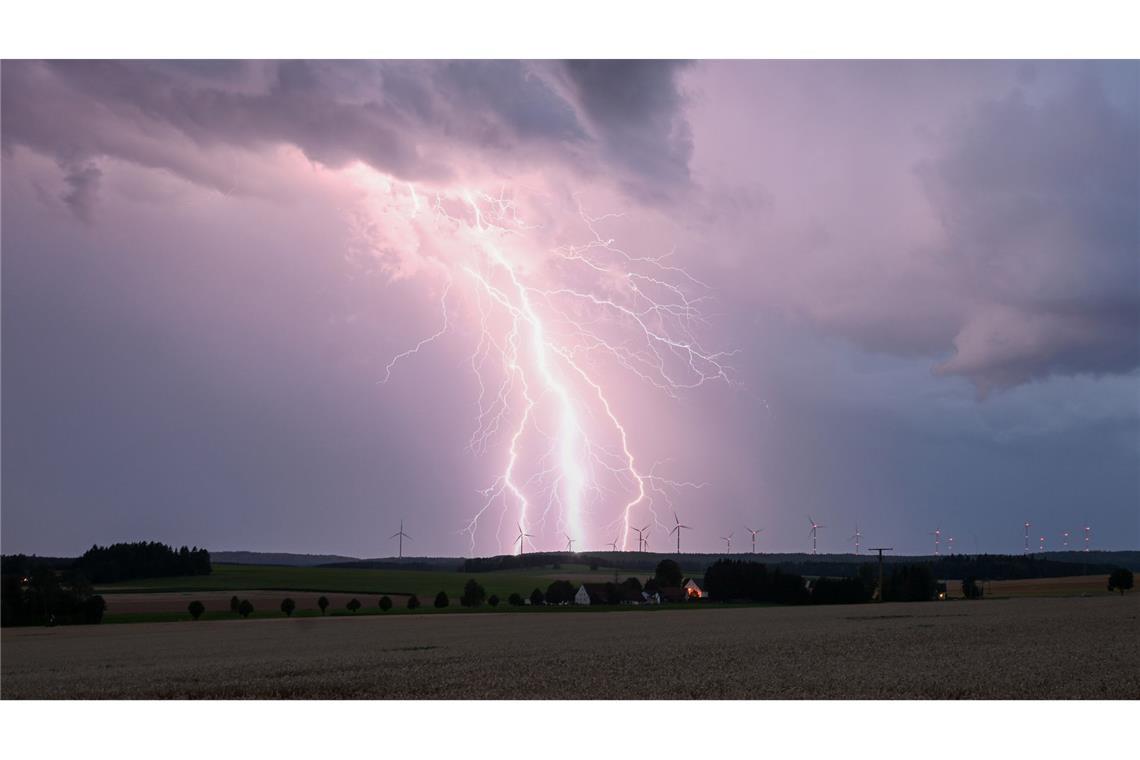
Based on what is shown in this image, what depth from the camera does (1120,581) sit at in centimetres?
10588

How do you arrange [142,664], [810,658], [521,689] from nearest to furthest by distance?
[521,689], [810,658], [142,664]

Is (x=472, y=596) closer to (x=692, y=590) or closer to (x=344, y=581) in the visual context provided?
(x=692, y=590)

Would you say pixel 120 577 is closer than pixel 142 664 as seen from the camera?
No

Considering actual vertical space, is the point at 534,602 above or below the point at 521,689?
below

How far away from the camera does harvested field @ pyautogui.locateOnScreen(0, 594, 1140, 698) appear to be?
73.3ft

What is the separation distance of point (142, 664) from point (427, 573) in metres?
123

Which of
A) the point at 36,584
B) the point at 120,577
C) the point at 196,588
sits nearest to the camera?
the point at 36,584

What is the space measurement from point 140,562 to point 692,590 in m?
73.9

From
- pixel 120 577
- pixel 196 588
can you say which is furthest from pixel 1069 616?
pixel 120 577

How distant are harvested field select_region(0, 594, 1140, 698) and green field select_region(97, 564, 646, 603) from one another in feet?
217

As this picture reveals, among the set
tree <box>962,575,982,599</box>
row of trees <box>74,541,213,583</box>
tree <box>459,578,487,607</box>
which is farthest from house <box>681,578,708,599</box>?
row of trees <box>74,541,213,583</box>

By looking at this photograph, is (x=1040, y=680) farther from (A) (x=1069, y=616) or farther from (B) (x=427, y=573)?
(B) (x=427, y=573)

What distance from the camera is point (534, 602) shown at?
105000 millimetres

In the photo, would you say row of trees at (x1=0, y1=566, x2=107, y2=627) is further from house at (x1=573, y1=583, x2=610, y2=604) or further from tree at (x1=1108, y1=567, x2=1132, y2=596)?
tree at (x1=1108, y1=567, x2=1132, y2=596)
